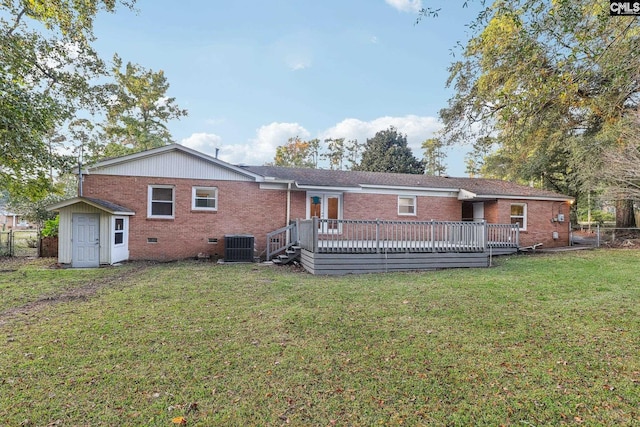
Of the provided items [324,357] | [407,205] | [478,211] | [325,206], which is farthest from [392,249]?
[478,211]

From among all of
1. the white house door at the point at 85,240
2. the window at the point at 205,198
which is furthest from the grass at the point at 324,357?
the window at the point at 205,198

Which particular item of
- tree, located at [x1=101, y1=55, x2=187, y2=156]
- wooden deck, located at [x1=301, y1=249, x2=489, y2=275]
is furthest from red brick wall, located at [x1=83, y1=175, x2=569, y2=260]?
tree, located at [x1=101, y1=55, x2=187, y2=156]

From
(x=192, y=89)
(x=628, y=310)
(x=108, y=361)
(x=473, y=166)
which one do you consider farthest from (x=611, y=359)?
(x=473, y=166)

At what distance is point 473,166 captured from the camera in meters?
45.0

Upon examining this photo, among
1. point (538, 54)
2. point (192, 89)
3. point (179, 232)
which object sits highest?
point (192, 89)

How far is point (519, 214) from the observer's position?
15.4 m

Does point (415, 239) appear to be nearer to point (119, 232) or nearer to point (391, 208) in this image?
point (391, 208)

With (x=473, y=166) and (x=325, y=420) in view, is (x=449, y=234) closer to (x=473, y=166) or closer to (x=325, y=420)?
(x=325, y=420)

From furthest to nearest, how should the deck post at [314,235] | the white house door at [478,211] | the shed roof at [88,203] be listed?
1. the white house door at [478,211]
2. the shed roof at [88,203]
3. the deck post at [314,235]

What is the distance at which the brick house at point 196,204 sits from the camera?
35.4ft

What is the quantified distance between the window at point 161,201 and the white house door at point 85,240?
1859mm

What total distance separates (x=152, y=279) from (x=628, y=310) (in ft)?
34.0

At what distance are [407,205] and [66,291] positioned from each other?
12758mm

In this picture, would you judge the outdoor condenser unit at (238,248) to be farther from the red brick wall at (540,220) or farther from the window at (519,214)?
the window at (519,214)
